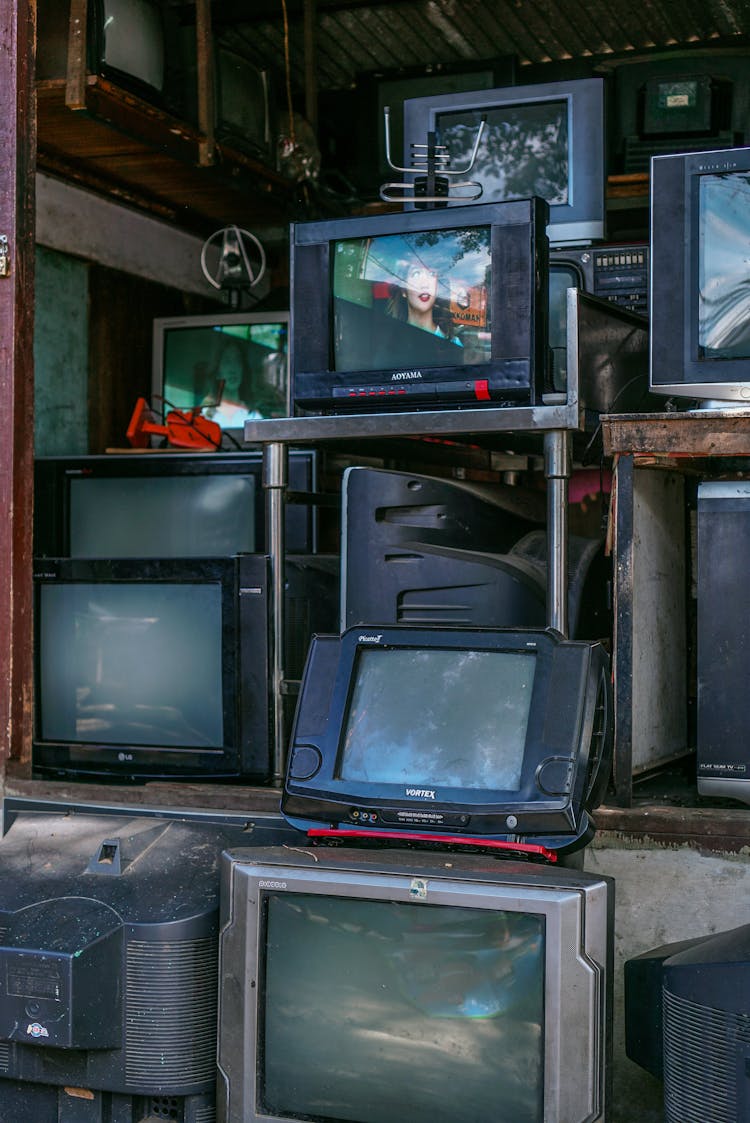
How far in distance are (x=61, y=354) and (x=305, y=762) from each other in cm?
285

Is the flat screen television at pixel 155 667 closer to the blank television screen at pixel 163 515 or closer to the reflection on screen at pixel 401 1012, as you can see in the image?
the reflection on screen at pixel 401 1012

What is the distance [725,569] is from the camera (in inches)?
93.7

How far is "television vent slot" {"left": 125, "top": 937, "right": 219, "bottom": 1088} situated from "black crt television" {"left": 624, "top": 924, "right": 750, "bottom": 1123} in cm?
71

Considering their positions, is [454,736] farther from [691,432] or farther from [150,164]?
[150,164]

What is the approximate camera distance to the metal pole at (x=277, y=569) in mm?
2719

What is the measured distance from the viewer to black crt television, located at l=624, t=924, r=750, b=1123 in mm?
1759

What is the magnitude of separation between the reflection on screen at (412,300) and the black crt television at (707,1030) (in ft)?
3.87

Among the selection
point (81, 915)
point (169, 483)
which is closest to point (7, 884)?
point (81, 915)

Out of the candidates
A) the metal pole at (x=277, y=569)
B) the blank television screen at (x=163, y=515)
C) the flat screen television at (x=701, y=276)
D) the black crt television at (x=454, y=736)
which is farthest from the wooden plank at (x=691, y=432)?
the blank television screen at (x=163, y=515)

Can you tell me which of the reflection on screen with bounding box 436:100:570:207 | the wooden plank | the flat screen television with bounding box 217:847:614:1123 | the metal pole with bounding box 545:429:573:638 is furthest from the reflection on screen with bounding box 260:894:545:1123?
the reflection on screen with bounding box 436:100:570:207

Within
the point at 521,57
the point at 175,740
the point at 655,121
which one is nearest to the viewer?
the point at 175,740

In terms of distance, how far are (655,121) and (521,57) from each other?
105cm

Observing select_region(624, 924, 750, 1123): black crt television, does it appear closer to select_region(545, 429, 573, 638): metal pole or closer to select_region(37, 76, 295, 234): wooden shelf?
select_region(545, 429, 573, 638): metal pole

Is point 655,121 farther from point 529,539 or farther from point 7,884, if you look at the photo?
point 7,884
